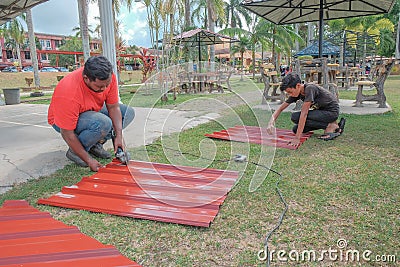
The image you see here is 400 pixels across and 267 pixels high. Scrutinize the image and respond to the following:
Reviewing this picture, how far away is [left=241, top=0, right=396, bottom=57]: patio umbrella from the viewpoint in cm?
675

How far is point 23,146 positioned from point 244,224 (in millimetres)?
3154

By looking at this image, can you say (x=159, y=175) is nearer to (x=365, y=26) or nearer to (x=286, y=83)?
(x=286, y=83)

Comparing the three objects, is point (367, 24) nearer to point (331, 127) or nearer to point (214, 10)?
point (214, 10)

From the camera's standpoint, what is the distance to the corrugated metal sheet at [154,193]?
6.51ft

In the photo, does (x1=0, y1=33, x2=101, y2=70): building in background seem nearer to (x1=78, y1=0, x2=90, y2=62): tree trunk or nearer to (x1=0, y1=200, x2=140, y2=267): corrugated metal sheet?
(x1=78, y1=0, x2=90, y2=62): tree trunk

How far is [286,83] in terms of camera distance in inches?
136

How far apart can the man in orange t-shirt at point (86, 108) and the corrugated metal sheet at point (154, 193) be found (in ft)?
1.04

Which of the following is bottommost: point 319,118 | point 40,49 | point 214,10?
point 319,118

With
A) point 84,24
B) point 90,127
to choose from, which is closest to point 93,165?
point 90,127

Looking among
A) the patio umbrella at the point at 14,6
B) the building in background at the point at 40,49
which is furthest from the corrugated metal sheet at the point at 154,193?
the building in background at the point at 40,49

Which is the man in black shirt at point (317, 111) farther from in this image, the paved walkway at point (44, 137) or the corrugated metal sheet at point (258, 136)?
the paved walkway at point (44, 137)

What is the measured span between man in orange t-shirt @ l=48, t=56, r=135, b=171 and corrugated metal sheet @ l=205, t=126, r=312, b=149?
1.58 m

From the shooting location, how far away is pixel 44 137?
13.8 ft

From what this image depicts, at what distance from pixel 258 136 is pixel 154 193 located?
219 cm
